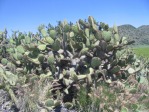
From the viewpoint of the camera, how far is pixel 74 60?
668 cm

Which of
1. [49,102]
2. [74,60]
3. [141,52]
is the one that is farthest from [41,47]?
[141,52]

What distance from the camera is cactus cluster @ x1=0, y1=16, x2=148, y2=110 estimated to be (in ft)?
21.1

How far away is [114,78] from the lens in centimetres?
679

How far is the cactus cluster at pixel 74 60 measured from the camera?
644 cm

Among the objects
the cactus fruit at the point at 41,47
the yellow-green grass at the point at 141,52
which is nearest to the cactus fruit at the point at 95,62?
the cactus fruit at the point at 41,47

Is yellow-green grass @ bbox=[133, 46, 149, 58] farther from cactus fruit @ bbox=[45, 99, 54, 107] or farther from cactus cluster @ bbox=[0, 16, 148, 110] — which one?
cactus fruit @ bbox=[45, 99, 54, 107]

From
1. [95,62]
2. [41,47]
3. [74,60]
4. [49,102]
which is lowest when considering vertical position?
[49,102]

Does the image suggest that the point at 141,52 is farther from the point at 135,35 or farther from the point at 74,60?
the point at 135,35

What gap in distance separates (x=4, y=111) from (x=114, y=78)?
7.29ft

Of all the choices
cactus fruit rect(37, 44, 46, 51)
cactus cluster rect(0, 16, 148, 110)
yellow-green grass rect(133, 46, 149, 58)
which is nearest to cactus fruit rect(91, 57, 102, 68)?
cactus cluster rect(0, 16, 148, 110)

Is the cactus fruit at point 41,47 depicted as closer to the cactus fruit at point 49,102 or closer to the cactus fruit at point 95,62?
the cactus fruit at point 95,62

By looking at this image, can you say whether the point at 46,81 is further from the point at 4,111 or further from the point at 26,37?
the point at 26,37

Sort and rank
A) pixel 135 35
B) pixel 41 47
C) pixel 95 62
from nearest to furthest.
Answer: pixel 95 62 < pixel 41 47 < pixel 135 35

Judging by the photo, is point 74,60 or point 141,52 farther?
point 141,52
